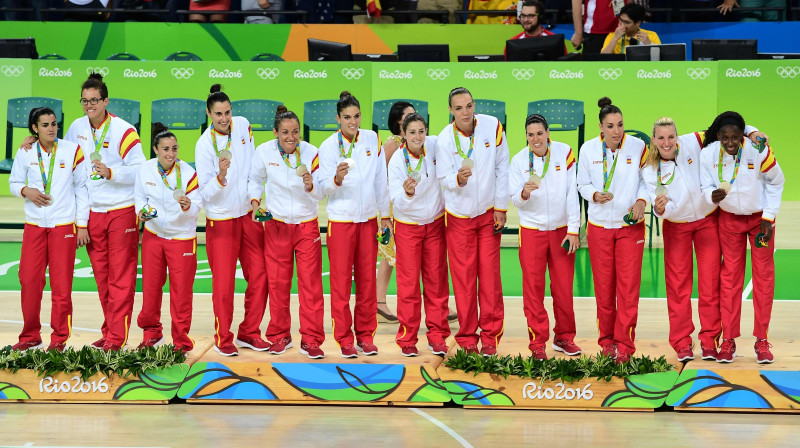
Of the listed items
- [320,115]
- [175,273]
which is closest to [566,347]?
[175,273]

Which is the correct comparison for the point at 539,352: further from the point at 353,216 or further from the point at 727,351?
the point at 353,216

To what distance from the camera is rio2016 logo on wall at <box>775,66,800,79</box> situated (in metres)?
12.7

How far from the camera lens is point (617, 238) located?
22.8ft

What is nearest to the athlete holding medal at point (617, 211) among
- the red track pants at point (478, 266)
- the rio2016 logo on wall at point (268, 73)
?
the red track pants at point (478, 266)

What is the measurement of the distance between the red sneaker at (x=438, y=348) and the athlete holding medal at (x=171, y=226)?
1663 millimetres

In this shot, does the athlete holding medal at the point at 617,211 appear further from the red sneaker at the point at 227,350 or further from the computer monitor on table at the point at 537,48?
the computer monitor on table at the point at 537,48

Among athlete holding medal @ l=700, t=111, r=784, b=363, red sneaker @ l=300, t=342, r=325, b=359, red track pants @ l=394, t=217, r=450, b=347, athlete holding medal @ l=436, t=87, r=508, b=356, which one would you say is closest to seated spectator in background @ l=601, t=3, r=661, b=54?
athlete holding medal @ l=700, t=111, r=784, b=363

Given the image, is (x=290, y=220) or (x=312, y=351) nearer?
(x=312, y=351)

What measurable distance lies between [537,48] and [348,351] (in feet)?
22.6

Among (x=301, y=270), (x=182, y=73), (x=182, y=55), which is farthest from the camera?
(x=182, y=55)

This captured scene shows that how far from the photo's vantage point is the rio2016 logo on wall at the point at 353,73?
42.2 feet

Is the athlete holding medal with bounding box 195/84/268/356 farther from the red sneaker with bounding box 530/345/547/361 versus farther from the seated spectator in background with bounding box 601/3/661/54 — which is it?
the seated spectator in background with bounding box 601/3/661/54

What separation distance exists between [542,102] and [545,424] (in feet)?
21.5

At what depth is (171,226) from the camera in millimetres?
7105
